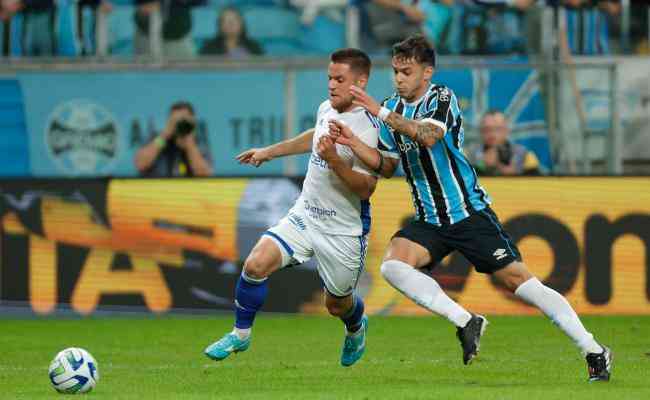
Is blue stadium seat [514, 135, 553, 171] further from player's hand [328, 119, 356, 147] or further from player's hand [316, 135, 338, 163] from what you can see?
player's hand [328, 119, 356, 147]

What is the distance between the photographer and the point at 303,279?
49.6 feet

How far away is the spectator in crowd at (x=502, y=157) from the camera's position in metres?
15.2

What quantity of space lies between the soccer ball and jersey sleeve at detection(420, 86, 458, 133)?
258 cm

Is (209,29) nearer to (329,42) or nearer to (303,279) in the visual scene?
(329,42)

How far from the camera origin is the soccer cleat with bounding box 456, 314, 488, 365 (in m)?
8.70

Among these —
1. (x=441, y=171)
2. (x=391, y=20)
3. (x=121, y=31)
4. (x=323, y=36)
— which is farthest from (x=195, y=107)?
(x=441, y=171)

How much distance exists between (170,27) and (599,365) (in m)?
8.23

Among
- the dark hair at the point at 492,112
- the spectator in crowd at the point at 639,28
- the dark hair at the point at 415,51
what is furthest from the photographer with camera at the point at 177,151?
the dark hair at the point at 415,51

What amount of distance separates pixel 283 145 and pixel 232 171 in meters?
5.57

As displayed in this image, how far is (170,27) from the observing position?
15727mm

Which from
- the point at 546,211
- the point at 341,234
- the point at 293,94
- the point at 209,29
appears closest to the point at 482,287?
the point at 546,211

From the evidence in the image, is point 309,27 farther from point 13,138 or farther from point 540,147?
point 13,138

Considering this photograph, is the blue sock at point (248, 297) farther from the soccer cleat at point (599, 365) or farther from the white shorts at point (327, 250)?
the soccer cleat at point (599, 365)

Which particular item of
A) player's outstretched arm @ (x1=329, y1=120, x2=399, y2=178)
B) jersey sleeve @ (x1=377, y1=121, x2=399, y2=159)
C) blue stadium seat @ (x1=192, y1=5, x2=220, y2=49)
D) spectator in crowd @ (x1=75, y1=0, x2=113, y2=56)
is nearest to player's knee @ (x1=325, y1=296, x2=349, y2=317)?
player's outstretched arm @ (x1=329, y1=120, x2=399, y2=178)
